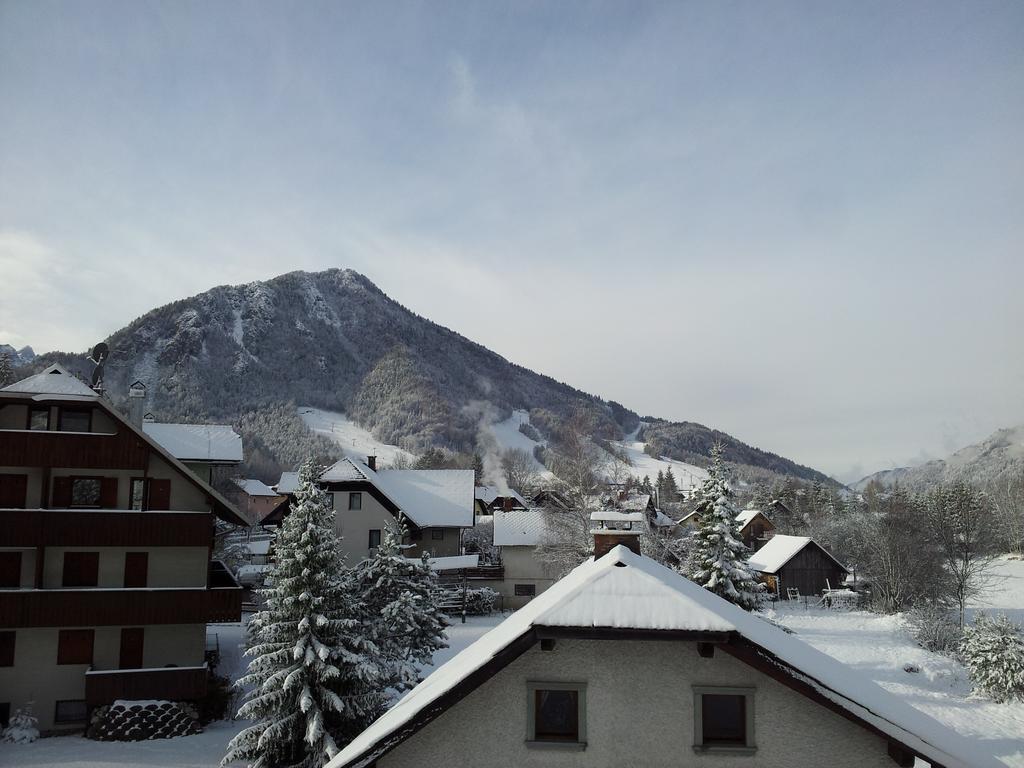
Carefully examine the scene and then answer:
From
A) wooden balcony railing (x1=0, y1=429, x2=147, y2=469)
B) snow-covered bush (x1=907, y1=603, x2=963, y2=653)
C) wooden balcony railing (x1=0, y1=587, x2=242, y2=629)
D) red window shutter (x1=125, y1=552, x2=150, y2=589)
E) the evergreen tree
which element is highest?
the evergreen tree

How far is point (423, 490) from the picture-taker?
5522 cm

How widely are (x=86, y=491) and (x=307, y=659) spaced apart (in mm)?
13488

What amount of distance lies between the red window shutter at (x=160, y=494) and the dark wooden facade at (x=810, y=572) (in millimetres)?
47672

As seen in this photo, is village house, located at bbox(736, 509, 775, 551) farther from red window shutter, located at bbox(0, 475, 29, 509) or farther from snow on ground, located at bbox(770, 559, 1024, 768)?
red window shutter, located at bbox(0, 475, 29, 509)

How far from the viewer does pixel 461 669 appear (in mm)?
10398

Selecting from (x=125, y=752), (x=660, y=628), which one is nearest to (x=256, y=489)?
(x=125, y=752)

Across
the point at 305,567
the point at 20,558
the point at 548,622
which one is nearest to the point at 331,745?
the point at 305,567

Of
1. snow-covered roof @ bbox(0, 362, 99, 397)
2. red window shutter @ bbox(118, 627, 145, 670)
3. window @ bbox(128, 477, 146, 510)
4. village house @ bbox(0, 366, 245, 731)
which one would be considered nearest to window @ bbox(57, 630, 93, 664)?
village house @ bbox(0, 366, 245, 731)

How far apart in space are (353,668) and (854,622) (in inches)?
1533

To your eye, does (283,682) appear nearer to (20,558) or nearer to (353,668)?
(353,668)

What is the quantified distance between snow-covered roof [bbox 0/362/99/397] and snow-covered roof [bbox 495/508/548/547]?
30.8 meters

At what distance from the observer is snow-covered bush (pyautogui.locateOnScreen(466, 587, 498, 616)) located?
48.3m

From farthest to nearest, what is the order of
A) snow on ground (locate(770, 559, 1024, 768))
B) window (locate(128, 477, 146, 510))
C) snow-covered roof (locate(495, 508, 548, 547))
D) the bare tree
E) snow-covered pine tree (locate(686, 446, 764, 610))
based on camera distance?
1. snow-covered roof (locate(495, 508, 548, 547))
2. the bare tree
3. snow-covered pine tree (locate(686, 446, 764, 610))
4. window (locate(128, 477, 146, 510))
5. snow on ground (locate(770, 559, 1024, 768))

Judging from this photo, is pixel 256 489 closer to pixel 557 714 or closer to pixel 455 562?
pixel 455 562
